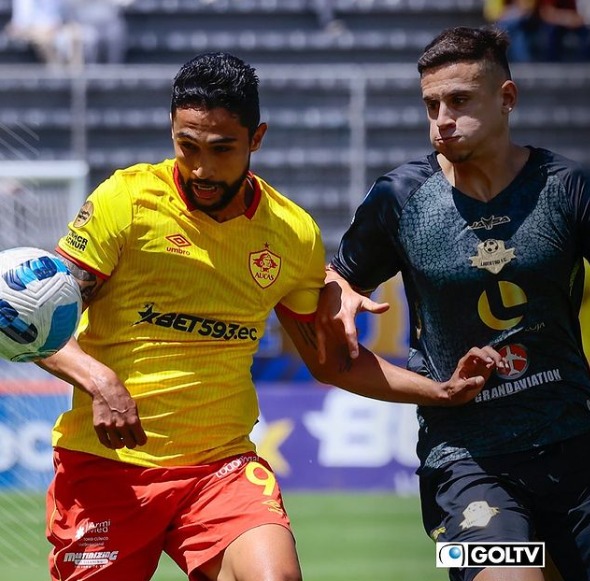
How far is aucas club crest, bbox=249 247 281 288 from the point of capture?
16.8 feet

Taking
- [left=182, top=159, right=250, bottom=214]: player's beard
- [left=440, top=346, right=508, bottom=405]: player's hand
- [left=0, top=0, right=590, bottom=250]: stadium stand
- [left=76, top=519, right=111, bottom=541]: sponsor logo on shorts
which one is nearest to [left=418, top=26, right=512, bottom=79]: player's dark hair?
[left=182, top=159, right=250, bottom=214]: player's beard

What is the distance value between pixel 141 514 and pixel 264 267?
102 centimetres

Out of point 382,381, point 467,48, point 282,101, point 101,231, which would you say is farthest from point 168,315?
point 282,101

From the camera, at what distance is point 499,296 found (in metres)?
4.80

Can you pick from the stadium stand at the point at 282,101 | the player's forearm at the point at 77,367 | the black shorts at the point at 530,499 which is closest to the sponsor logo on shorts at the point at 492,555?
the black shorts at the point at 530,499

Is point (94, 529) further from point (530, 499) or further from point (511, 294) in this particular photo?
point (511, 294)

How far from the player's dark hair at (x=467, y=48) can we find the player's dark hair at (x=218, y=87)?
0.64m

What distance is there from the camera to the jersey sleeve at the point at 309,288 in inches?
206

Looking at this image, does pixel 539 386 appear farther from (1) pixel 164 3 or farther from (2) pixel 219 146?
(1) pixel 164 3

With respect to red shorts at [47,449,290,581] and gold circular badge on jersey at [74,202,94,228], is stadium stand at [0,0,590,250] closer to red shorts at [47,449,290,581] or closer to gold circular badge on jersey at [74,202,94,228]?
gold circular badge on jersey at [74,202,94,228]

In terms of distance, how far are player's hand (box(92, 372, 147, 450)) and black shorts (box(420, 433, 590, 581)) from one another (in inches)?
43.2

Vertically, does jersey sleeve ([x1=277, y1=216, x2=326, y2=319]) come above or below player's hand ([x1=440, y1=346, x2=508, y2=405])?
Result: above

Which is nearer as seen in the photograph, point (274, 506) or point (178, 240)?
point (274, 506)

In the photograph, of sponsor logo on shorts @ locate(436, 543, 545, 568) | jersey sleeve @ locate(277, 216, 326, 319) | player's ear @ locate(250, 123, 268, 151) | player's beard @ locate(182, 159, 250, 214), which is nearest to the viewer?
sponsor logo on shorts @ locate(436, 543, 545, 568)
